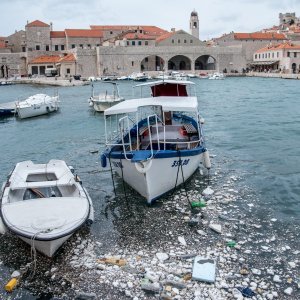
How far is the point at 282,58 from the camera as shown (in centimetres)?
6431

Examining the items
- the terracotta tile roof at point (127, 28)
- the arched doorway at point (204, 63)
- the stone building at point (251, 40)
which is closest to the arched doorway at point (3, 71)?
the terracotta tile roof at point (127, 28)

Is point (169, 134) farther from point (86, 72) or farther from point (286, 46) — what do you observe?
point (286, 46)

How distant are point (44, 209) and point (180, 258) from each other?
2611 millimetres

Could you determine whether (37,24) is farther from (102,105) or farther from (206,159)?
(206,159)

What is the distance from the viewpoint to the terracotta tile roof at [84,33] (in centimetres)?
7219

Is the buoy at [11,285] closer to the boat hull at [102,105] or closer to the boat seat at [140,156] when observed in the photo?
the boat seat at [140,156]

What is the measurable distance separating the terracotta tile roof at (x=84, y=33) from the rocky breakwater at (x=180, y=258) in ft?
224

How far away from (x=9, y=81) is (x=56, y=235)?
56417 millimetres

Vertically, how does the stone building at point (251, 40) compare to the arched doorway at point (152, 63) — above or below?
above

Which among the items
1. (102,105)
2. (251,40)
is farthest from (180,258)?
(251,40)

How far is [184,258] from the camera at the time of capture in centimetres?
673

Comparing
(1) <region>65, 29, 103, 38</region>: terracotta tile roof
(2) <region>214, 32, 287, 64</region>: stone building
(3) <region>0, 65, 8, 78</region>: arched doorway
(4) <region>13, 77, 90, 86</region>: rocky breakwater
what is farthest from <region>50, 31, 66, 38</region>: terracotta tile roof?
(2) <region>214, 32, 287, 64</region>: stone building

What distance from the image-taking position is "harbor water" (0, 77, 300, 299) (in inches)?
310

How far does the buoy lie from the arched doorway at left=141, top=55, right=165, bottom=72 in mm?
64788
